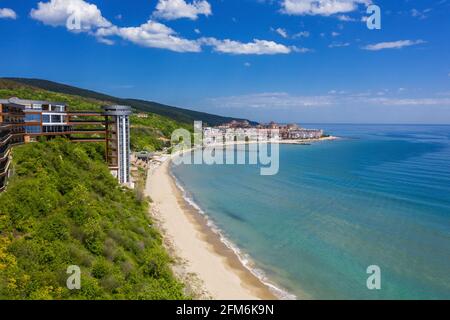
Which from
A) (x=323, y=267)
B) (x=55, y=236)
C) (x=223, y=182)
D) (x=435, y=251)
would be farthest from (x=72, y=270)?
(x=223, y=182)

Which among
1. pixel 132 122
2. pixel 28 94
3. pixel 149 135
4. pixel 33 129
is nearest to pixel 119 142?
pixel 33 129

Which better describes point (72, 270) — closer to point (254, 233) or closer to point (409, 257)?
point (254, 233)

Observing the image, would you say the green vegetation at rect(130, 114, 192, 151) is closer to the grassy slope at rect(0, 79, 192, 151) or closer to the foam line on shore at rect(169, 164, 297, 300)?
the grassy slope at rect(0, 79, 192, 151)

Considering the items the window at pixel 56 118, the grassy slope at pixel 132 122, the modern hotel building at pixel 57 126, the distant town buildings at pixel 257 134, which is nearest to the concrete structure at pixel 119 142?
the modern hotel building at pixel 57 126

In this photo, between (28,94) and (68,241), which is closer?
(68,241)

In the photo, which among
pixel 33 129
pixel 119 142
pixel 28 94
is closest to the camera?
pixel 33 129

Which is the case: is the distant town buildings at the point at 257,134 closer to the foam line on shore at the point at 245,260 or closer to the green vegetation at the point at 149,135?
the green vegetation at the point at 149,135

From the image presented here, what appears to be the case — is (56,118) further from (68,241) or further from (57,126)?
(68,241)
